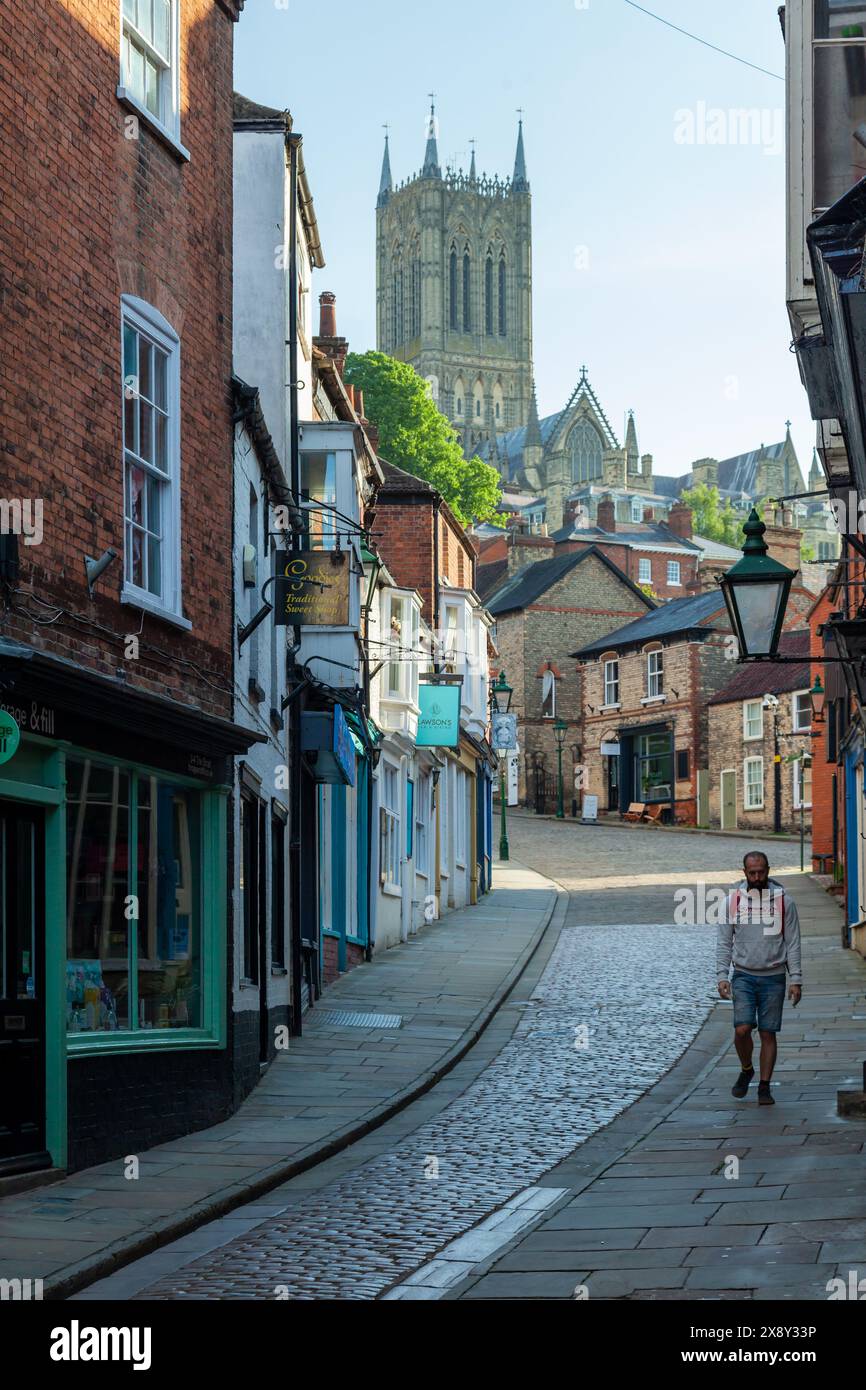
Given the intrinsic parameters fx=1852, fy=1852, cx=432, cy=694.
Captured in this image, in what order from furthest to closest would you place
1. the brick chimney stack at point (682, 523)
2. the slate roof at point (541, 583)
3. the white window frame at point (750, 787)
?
the brick chimney stack at point (682, 523) → the slate roof at point (541, 583) → the white window frame at point (750, 787)

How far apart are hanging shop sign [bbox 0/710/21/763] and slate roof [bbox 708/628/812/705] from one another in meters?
46.0

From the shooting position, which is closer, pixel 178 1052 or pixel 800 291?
pixel 178 1052

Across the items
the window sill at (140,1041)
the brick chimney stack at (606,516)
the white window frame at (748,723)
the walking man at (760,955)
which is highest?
the brick chimney stack at (606,516)

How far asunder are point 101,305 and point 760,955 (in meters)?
6.62

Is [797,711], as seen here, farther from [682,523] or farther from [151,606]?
[682,523]

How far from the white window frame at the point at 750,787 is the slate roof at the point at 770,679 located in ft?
6.59

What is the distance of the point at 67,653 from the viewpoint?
37.2 ft

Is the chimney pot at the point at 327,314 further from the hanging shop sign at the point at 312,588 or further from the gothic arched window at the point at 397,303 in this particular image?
the gothic arched window at the point at 397,303

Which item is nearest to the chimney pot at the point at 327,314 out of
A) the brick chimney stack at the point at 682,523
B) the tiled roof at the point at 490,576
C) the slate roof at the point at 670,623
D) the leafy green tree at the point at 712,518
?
the slate roof at the point at 670,623

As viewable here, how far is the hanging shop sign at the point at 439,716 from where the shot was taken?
103 ft

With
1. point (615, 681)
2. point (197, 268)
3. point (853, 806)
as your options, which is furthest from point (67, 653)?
point (615, 681)

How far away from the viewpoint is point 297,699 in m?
20.0
